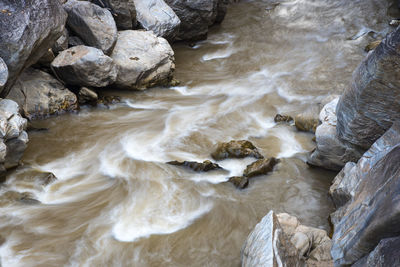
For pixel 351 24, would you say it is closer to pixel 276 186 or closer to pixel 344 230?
pixel 276 186

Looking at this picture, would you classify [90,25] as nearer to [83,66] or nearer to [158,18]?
[83,66]

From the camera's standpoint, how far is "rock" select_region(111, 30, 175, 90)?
8617 millimetres

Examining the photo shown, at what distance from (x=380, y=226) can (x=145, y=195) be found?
3478 millimetres

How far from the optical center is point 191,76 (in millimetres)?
9898

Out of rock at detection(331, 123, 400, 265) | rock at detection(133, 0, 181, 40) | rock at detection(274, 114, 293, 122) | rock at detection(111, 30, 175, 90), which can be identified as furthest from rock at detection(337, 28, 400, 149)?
rock at detection(133, 0, 181, 40)

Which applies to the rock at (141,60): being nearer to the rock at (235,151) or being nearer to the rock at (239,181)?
the rock at (235,151)

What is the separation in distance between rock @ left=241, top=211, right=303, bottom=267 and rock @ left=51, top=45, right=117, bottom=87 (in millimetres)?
4969

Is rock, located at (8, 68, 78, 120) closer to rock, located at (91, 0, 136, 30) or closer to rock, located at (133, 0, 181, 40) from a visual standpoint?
rock, located at (91, 0, 136, 30)

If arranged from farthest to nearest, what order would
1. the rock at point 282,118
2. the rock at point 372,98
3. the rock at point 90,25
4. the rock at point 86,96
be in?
the rock at point 90,25 < the rock at point 86,96 < the rock at point 282,118 < the rock at point 372,98

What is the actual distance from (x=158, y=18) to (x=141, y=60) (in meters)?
2.01

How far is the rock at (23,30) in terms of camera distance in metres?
6.34

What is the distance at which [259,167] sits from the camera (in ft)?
19.9

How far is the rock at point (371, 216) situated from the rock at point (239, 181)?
2150 mm

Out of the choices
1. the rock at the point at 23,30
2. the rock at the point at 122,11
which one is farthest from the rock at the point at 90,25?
the rock at the point at 23,30
